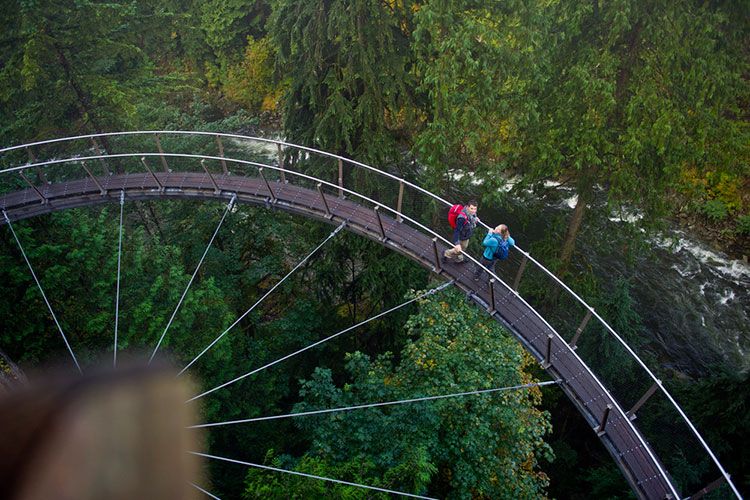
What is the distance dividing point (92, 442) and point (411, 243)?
10.7 m

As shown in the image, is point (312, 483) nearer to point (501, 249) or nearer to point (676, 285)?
point (501, 249)

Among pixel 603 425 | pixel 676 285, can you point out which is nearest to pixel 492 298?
pixel 603 425

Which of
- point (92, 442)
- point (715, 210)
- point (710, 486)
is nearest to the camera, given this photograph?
point (92, 442)

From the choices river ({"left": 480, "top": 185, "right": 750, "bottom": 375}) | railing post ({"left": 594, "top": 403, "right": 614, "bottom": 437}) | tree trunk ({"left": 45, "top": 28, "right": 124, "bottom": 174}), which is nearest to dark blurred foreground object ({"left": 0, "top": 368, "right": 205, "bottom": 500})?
railing post ({"left": 594, "top": 403, "right": 614, "bottom": 437})

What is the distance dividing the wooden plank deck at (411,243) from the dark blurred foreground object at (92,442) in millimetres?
8798

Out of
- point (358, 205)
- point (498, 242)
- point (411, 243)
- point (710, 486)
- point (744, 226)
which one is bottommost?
point (710, 486)

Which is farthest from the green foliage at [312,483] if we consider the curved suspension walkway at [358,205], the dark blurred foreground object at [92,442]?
the dark blurred foreground object at [92,442]

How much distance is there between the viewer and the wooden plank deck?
8.77m

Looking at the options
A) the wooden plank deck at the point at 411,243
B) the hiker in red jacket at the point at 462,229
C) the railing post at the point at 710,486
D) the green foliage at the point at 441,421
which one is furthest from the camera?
the green foliage at the point at 441,421

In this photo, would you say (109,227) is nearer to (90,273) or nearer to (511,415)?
(90,273)

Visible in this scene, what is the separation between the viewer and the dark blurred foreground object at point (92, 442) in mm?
1419

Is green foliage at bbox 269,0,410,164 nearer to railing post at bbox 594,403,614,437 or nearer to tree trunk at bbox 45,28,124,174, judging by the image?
tree trunk at bbox 45,28,124,174

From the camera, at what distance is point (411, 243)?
1196 centimetres

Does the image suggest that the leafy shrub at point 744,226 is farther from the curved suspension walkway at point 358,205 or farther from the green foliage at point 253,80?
the green foliage at point 253,80
